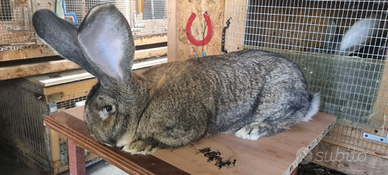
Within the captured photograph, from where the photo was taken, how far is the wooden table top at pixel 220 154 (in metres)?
1.15

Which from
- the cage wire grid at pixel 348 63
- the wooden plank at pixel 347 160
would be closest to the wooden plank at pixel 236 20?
the cage wire grid at pixel 348 63

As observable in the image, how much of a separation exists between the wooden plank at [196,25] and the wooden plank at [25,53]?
42.3 inches

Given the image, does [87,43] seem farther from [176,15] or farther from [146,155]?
[176,15]

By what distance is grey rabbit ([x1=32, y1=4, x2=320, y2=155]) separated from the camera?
3.42 ft

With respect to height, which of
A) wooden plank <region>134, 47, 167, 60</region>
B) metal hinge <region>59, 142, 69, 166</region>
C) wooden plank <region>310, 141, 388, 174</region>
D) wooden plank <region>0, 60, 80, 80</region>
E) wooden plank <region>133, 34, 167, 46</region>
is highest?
wooden plank <region>133, 34, 167, 46</region>

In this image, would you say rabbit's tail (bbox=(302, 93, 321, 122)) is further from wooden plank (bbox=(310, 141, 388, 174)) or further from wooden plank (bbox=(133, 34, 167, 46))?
wooden plank (bbox=(133, 34, 167, 46))

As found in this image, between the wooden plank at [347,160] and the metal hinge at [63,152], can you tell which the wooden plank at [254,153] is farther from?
the metal hinge at [63,152]

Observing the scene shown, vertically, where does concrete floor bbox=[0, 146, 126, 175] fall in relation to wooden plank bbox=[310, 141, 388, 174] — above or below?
below

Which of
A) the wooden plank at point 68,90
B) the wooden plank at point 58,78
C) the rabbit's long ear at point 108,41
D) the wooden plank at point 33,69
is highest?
the rabbit's long ear at point 108,41

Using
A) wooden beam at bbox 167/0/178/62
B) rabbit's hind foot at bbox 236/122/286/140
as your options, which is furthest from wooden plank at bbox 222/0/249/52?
rabbit's hind foot at bbox 236/122/286/140

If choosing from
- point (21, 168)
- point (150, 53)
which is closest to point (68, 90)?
point (21, 168)

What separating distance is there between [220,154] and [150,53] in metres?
2.28

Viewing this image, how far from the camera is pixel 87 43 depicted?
974 mm

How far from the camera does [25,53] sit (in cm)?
229
